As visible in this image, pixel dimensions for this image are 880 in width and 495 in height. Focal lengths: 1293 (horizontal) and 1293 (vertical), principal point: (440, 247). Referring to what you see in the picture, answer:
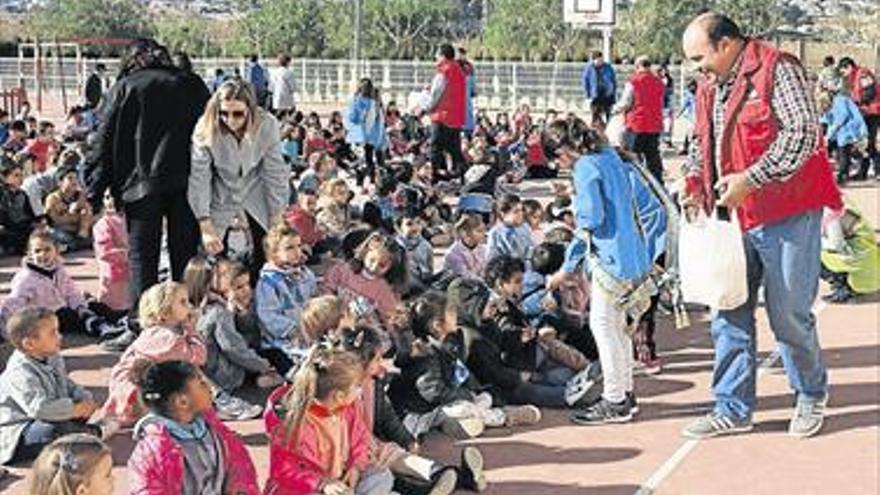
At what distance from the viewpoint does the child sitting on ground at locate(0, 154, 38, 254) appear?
11.3 m

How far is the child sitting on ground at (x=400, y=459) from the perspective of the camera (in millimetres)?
5332

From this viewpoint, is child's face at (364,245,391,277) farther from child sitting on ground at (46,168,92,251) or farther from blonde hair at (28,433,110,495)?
child sitting on ground at (46,168,92,251)

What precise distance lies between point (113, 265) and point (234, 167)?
6.07 ft

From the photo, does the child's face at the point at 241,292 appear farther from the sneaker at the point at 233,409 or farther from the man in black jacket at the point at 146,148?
the sneaker at the point at 233,409

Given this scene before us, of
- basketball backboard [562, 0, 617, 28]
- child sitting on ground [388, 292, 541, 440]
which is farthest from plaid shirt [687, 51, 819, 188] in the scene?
basketball backboard [562, 0, 617, 28]

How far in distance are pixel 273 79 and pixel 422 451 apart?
636 inches

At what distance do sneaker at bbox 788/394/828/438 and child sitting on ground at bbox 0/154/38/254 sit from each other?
290 inches

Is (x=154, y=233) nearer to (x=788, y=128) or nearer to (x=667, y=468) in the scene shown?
(x=667, y=468)

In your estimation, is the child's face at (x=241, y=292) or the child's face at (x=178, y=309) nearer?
the child's face at (x=178, y=309)

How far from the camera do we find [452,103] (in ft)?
49.0

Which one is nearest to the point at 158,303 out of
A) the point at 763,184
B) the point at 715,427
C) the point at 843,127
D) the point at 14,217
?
the point at 715,427

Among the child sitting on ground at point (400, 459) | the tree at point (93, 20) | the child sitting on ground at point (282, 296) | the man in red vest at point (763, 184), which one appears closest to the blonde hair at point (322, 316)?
the child sitting on ground at point (400, 459)

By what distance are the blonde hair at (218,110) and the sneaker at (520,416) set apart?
221cm

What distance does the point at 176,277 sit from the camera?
25.1 feet
